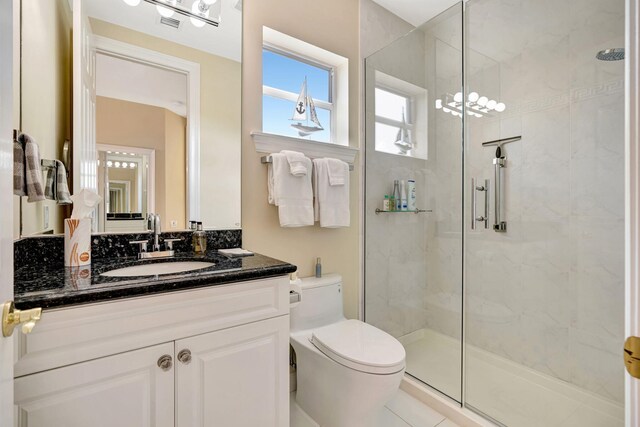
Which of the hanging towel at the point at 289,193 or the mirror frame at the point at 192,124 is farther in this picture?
the hanging towel at the point at 289,193

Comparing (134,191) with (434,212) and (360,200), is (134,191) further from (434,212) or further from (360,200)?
(434,212)

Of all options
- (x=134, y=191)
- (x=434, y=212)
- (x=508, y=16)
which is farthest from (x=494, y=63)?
(x=134, y=191)

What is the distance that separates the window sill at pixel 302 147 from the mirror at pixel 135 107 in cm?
13

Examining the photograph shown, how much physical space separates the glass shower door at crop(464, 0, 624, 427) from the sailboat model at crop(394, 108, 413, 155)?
427 millimetres

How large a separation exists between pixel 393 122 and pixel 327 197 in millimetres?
895

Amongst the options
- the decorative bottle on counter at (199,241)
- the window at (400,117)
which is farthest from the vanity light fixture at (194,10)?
the window at (400,117)

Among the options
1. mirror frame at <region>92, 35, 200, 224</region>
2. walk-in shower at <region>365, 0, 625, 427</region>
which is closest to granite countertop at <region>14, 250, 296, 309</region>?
mirror frame at <region>92, 35, 200, 224</region>

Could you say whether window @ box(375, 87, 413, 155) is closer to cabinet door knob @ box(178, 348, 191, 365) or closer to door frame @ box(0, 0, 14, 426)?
cabinet door knob @ box(178, 348, 191, 365)

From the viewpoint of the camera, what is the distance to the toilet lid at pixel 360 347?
133 cm

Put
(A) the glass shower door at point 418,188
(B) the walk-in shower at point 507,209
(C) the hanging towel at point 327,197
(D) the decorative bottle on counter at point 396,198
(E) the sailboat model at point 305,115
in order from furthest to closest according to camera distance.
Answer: (D) the decorative bottle on counter at point 396,198 → (A) the glass shower door at point 418,188 → (E) the sailboat model at point 305,115 → (C) the hanging towel at point 327,197 → (B) the walk-in shower at point 507,209

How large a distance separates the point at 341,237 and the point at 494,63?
5.02 feet

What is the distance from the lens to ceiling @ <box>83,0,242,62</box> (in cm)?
137

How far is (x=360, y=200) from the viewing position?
7.24 feet

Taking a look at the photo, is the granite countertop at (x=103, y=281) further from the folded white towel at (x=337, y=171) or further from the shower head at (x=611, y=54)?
the shower head at (x=611, y=54)
